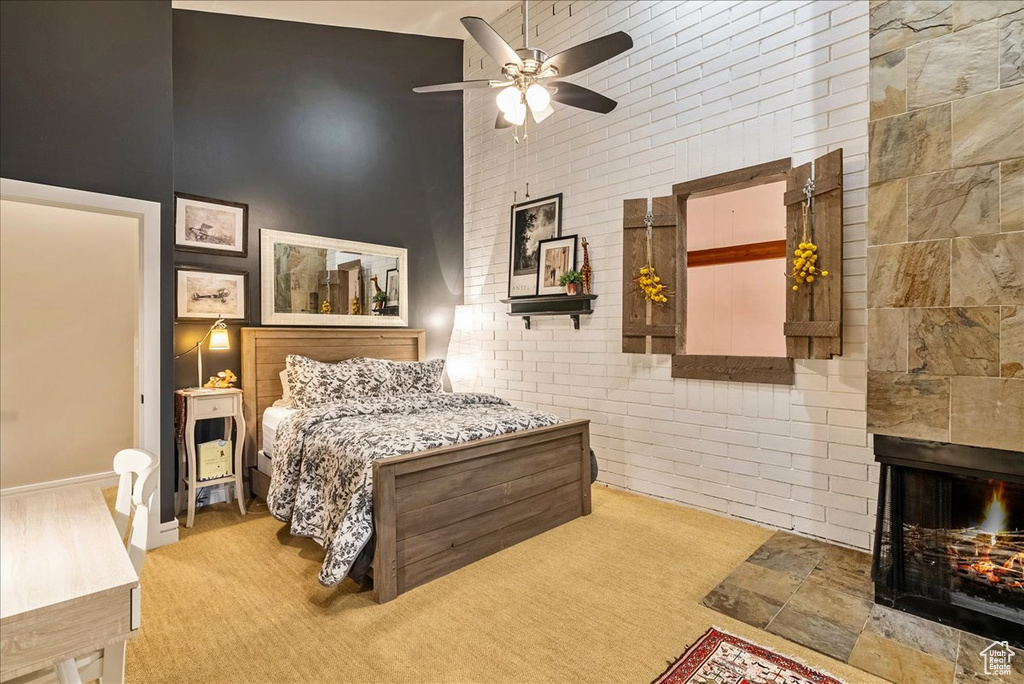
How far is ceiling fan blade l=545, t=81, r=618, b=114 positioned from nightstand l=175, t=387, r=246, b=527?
110 inches

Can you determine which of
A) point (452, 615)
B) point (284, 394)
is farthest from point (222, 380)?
point (452, 615)

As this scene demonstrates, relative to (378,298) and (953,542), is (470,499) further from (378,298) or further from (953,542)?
(378,298)

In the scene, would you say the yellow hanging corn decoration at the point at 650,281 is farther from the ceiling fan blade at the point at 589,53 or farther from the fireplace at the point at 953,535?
the fireplace at the point at 953,535

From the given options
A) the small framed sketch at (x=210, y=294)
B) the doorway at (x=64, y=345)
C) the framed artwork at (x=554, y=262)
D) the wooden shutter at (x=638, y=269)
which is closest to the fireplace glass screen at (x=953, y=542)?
the wooden shutter at (x=638, y=269)

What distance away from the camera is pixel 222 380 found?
→ 3730 millimetres

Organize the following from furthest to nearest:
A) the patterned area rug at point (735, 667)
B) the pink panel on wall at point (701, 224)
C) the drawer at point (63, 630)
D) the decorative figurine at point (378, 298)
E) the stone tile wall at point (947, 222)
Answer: the pink panel on wall at point (701, 224)
the decorative figurine at point (378, 298)
the stone tile wall at point (947, 222)
the patterned area rug at point (735, 667)
the drawer at point (63, 630)

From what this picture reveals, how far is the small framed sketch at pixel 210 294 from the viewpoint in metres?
3.65

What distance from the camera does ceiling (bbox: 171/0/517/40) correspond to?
151 inches

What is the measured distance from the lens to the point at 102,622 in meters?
0.97

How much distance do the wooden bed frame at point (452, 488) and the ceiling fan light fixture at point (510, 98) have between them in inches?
68.7

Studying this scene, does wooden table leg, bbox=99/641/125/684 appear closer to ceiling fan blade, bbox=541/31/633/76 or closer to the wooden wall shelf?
ceiling fan blade, bbox=541/31/633/76

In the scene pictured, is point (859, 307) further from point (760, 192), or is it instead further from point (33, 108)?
point (33, 108)

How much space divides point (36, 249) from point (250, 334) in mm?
1852

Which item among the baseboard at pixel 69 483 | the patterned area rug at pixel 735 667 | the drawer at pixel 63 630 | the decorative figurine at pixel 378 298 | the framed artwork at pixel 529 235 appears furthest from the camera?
the decorative figurine at pixel 378 298
